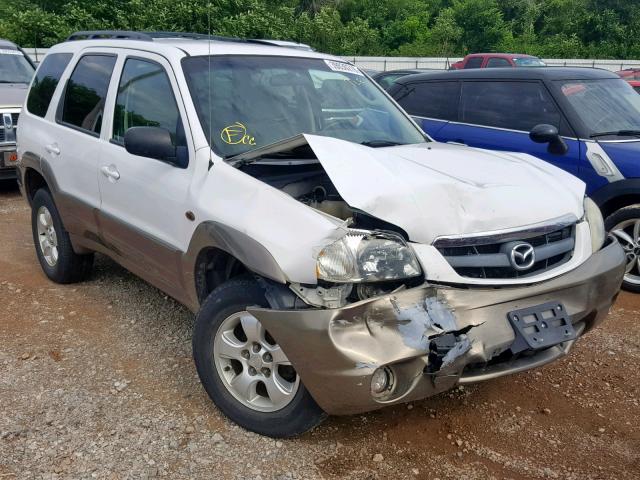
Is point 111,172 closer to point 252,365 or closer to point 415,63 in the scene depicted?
point 252,365

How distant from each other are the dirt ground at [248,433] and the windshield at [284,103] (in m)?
1.42

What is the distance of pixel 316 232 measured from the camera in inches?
106

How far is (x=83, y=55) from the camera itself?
4.64 metres

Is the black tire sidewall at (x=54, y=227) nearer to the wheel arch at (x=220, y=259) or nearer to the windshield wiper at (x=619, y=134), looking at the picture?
the wheel arch at (x=220, y=259)

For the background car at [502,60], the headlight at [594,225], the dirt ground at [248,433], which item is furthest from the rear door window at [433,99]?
the background car at [502,60]

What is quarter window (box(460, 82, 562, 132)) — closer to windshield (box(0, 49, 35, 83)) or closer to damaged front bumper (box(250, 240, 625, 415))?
damaged front bumper (box(250, 240, 625, 415))

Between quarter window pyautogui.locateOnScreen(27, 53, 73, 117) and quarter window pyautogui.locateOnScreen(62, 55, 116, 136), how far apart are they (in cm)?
28

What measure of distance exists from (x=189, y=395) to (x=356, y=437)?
0.97m

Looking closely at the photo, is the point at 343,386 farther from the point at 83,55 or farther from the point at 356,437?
the point at 83,55

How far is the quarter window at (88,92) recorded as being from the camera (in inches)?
169

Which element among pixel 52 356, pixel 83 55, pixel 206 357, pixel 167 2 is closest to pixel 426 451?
pixel 206 357

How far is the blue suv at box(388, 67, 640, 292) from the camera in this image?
5.20 metres

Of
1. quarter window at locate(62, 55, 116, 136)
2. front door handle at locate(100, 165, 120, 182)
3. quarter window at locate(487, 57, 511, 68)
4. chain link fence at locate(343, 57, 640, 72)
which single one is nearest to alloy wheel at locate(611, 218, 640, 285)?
front door handle at locate(100, 165, 120, 182)

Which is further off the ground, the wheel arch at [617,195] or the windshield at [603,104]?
the windshield at [603,104]
